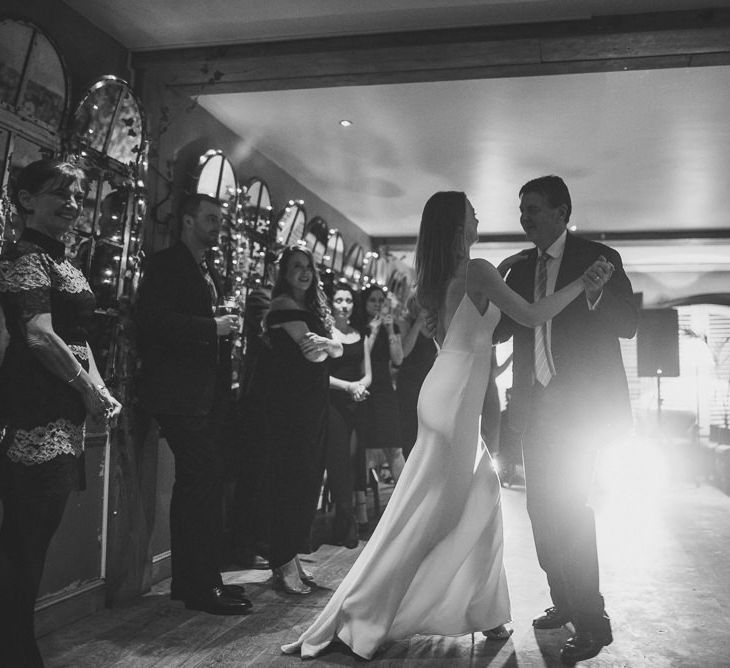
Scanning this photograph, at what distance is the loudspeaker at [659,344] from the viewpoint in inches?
375

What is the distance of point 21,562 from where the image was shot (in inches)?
77.7

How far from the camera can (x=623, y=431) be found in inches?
97.0

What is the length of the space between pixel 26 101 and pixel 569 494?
250 centimetres

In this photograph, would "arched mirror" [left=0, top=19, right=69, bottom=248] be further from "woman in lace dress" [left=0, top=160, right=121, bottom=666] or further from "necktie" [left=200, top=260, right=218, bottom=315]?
"necktie" [left=200, top=260, right=218, bottom=315]

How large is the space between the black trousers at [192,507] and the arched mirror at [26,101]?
39.4 inches

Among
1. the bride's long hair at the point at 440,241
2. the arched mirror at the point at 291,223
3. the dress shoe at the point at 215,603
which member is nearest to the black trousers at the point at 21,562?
the dress shoe at the point at 215,603

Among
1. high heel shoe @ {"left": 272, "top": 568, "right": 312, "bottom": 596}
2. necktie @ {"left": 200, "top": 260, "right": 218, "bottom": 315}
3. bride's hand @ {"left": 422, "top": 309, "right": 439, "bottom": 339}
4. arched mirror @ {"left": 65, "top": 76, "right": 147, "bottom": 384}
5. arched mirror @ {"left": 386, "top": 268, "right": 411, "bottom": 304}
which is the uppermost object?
arched mirror @ {"left": 386, "top": 268, "right": 411, "bottom": 304}

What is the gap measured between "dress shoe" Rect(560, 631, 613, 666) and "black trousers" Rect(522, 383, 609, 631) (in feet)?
0.09

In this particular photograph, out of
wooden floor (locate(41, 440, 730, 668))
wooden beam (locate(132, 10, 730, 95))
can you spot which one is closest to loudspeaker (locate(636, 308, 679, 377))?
wooden floor (locate(41, 440, 730, 668))

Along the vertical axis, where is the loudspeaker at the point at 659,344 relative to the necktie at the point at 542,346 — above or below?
above

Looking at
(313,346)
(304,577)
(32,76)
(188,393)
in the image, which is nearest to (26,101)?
(32,76)

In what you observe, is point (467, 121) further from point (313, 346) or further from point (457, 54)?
point (313, 346)

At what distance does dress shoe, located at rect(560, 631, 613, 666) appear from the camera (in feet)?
8.02

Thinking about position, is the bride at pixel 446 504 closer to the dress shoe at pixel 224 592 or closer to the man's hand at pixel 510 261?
the man's hand at pixel 510 261
